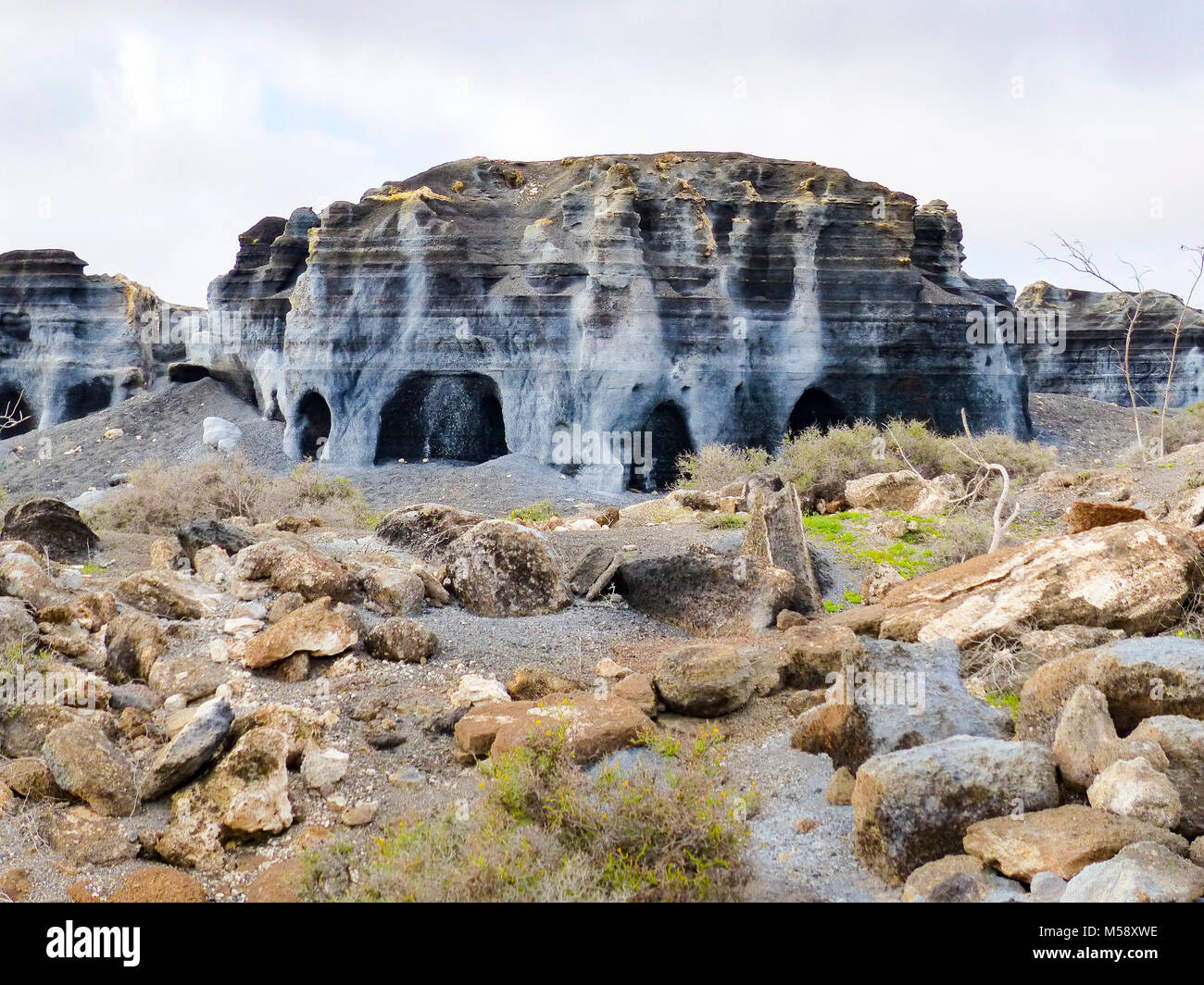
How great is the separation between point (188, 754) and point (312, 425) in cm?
2222

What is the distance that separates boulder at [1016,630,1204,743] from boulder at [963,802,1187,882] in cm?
104

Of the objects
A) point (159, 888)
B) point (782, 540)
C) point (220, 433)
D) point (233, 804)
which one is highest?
point (220, 433)

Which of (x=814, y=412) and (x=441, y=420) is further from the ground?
(x=814, y=412)

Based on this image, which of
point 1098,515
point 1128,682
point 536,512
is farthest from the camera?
point 536,512

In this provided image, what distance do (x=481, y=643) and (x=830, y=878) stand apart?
4286 mm

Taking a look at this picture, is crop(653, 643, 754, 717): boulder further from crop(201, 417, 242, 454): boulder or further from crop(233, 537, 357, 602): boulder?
crop(201, 417, 242, 454): boulder

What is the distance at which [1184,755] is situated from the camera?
4.79 meters

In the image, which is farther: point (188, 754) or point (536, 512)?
point (536, 512)

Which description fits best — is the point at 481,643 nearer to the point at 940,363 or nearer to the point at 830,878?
the point at 830,878

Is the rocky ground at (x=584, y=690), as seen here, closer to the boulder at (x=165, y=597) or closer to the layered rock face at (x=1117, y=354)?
the boulder at (x=165, y=597)

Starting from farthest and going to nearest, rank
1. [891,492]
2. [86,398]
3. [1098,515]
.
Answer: [86,398], [891,492], [1098,515]

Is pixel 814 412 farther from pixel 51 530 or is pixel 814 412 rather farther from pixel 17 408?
pixel 17 408

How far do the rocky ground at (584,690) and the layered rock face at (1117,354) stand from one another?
2927cm

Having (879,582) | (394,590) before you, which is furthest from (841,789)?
(879,582)
